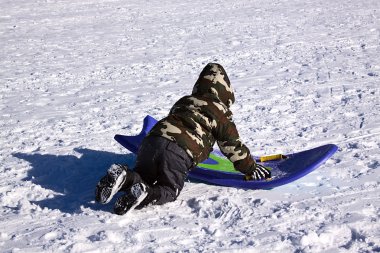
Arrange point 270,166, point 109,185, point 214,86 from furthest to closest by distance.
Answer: point 270,166, point 214,86, point 109,185

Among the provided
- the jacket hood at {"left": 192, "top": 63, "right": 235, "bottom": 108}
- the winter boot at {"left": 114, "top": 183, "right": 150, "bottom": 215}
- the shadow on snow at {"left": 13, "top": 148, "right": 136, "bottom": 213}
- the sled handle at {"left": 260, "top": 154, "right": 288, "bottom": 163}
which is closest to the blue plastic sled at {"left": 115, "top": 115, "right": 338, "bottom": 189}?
the sled handle at {"left": 260, "top": 154, "right": 288, "bottom": 163}

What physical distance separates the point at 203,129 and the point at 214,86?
0.34 metres

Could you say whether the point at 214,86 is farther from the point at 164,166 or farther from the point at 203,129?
the point at 164,166

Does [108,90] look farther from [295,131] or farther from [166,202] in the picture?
[166,202]

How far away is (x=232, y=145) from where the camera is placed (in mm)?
3367

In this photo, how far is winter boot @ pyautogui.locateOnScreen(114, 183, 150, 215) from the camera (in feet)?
9.77

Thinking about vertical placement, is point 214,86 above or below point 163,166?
above

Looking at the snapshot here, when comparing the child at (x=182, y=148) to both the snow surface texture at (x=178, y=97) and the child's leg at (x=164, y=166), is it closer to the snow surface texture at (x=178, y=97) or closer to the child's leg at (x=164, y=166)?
the child's leg at (x=164, y=166)

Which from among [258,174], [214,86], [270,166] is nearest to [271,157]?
[270,166]

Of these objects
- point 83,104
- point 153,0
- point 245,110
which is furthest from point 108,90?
point 153,0

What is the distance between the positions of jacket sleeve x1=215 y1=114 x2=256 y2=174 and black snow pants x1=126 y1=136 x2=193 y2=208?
0.82ft

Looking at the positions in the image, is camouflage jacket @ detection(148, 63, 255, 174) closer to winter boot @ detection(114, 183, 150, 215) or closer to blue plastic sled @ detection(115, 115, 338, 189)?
blue plastic sled @ detection(115, 115, 338, 189)

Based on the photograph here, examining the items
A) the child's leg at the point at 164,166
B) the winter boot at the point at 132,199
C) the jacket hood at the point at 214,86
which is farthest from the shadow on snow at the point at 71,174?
the jacket hood at the point at 214,86

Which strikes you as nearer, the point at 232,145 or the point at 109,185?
the point at 109,185
